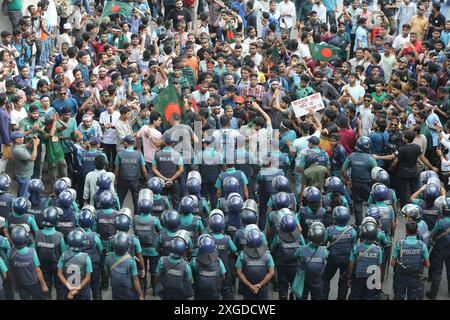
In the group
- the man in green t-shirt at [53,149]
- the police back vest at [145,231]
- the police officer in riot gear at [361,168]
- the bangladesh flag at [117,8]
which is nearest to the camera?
the police back vest at [145,231]

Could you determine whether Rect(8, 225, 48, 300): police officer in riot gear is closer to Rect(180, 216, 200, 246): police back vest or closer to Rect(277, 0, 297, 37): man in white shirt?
Rect(180, 216, 200, 246): police back vest

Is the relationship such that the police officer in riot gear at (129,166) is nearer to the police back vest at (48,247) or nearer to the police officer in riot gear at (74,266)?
the police back vest at (48,247)

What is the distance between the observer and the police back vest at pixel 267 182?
1545cm

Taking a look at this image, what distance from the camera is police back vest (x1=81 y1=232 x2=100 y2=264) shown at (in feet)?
42.9

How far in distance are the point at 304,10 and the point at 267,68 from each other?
398 centimetres

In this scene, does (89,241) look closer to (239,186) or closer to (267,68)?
(239,186)

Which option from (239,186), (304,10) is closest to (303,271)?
(239,186)

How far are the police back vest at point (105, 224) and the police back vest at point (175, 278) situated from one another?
5.42 feet

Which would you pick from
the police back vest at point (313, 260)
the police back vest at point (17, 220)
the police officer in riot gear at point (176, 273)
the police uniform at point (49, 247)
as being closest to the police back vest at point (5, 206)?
the police back vest at point (17, 220)

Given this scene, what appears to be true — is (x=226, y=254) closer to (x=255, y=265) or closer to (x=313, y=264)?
(x=255, y=265)

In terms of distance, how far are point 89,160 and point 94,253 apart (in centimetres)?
310

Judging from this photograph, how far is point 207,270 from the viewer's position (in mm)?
12484

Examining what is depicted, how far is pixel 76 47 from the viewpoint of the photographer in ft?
66.7

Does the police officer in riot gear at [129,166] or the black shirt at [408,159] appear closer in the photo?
the police officer in riot gear at [129,166]
